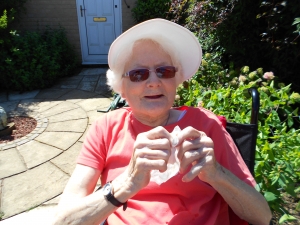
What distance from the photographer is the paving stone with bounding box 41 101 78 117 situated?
15.6 ft

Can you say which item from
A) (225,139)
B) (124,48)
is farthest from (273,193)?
(124,48)

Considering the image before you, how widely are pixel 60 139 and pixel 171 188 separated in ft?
9.52

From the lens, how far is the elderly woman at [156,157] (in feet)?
3.64

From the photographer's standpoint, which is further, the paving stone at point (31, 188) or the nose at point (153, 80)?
the paving stone at point (31, 188)

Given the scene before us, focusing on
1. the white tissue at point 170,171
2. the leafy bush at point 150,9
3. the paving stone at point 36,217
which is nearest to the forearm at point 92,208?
the white tissue at point 170,171

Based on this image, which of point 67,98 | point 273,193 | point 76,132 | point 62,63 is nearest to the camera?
point 273,193

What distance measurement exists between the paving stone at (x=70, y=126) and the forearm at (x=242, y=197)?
318 cm

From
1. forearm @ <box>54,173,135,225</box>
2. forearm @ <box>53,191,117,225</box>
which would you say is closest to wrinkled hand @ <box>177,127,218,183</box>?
forearm @ <box>54,173,135,225</box>

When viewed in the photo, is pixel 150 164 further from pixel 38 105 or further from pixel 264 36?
pixel 38 105

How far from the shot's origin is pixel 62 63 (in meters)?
6.72

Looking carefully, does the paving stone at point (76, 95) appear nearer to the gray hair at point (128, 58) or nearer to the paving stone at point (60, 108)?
A: the paving stone at point (60, 108)

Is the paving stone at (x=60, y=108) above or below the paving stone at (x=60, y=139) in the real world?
below

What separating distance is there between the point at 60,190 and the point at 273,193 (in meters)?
2.17

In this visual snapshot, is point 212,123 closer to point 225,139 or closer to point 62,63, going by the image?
point 225,139
